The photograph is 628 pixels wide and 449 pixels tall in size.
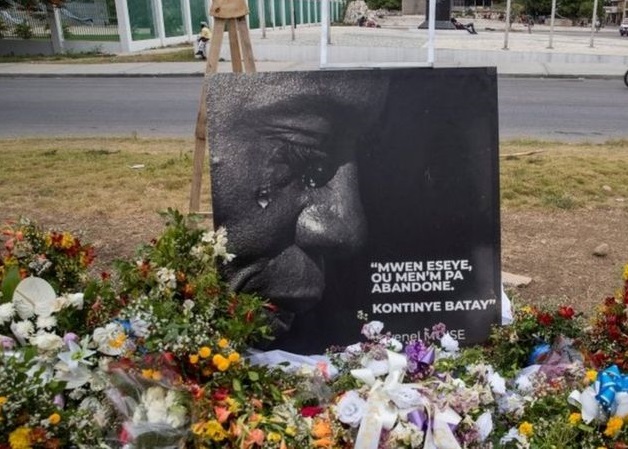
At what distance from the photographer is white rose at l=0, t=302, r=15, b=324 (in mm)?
2377

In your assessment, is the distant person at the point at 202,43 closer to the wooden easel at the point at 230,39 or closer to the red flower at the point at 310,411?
Answer: the wooden easel at the point at 230,39

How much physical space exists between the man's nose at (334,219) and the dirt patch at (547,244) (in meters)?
1.28

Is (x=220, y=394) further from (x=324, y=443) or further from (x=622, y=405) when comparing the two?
(x=622, y=405)

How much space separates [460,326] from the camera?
3.06 meters

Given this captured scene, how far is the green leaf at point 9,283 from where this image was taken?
2.46 meters

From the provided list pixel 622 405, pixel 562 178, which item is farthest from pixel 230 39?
pixel 562 178

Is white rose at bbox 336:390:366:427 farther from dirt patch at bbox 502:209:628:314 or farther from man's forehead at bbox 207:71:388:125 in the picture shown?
dirt patch at bbox 502:209:628:314

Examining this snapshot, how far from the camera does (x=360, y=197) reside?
2971mm

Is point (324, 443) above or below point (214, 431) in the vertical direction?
below

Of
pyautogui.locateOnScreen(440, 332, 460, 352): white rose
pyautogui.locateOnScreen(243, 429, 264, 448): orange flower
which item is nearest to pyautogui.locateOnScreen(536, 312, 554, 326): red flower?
pyautogui.locateOnScreen(440, 332, 460, 352): white rose

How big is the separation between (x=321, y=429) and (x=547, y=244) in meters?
3.23

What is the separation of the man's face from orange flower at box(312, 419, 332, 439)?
0.88 metres

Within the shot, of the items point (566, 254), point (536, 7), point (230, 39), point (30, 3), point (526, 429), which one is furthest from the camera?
point (536, 7)

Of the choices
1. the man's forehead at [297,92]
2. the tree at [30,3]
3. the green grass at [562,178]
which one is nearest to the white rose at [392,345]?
the man's forehead at [297,92]
